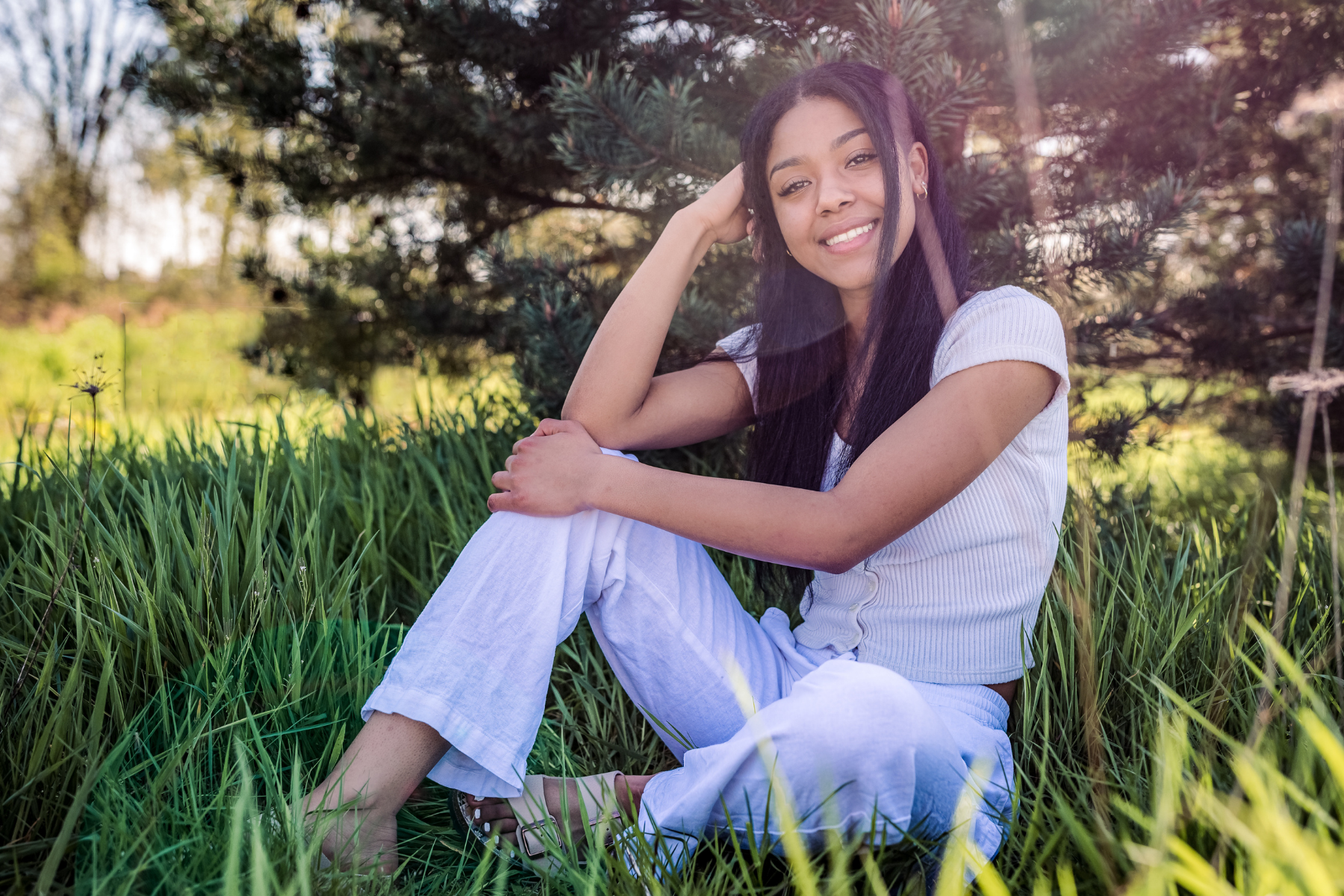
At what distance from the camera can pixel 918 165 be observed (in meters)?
1.59

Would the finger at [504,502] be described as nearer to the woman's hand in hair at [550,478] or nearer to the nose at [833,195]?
the woman's hand in hair at [550,478]

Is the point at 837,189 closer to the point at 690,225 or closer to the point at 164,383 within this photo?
the point at 690,225

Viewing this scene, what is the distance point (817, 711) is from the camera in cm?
102

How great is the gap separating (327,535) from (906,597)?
1442mm

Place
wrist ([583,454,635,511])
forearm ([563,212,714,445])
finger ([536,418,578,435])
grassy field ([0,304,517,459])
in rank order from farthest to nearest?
grassy field ([0,304,517,459]), forearm ([563,212,714,445]), finger ([536,418,578,435]), wrist ([583,454,635,511])

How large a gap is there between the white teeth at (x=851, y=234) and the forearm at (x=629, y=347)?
301 millimetres

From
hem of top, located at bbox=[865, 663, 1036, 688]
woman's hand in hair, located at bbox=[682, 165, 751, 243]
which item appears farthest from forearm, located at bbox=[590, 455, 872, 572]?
woman's hand in hair, located at bbox=[682, 165, 751, 243]

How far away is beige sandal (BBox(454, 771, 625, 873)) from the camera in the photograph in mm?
1231

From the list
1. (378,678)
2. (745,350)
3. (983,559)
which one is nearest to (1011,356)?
(983,559)

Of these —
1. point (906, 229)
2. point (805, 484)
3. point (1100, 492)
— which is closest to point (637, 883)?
point (805, 484)

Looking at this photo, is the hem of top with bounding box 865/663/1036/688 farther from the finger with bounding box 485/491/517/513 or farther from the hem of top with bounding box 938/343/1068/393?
the finger with bounding box 485/491/517/513

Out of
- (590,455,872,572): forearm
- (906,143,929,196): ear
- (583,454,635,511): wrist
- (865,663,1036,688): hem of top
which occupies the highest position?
(906,143,929,196): ear

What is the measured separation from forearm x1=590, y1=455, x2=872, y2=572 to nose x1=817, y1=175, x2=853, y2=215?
59cm

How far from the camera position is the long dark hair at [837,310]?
1483 millimetres
